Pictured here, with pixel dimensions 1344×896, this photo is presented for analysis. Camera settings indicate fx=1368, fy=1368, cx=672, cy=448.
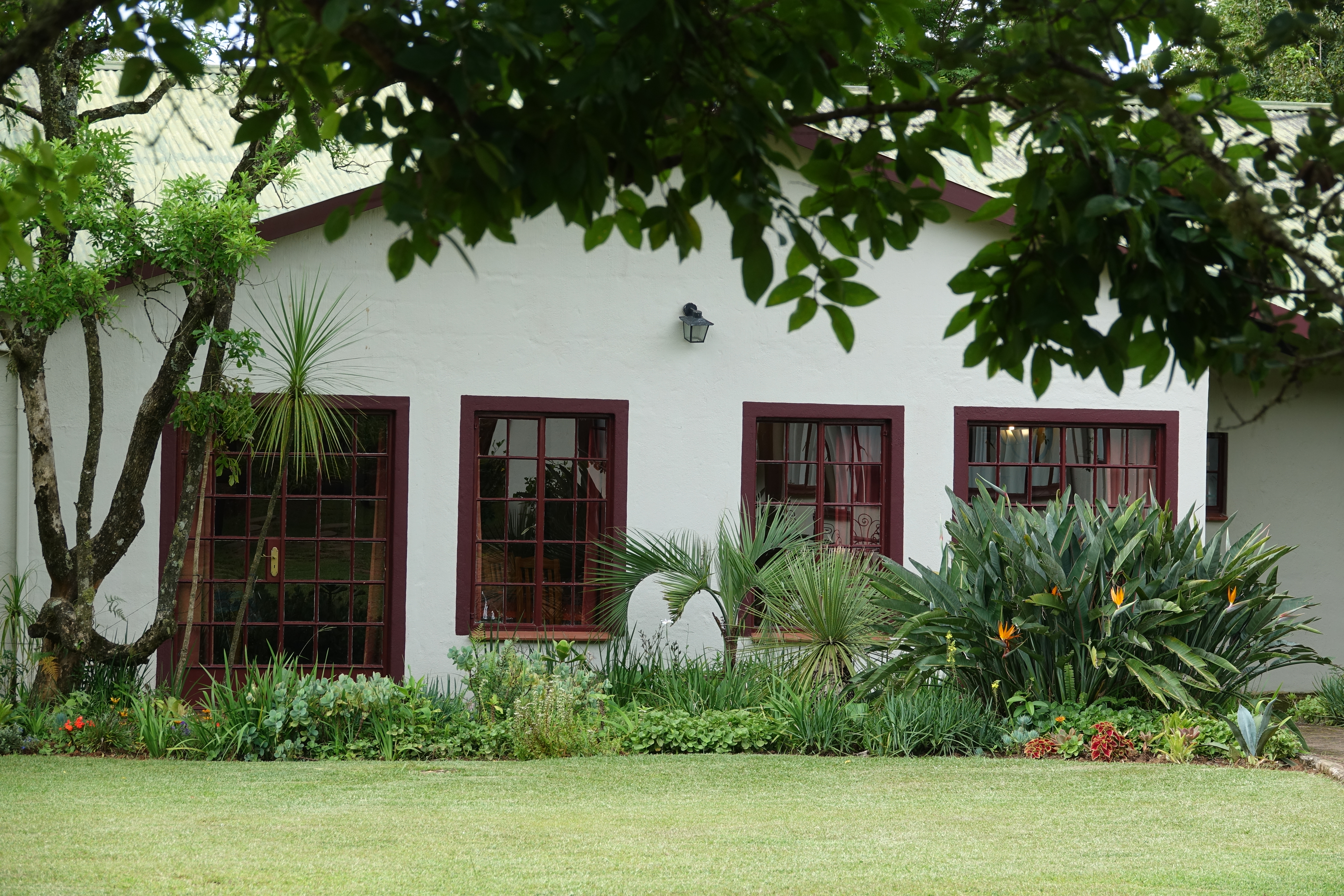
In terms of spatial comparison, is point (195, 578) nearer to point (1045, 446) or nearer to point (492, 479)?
point (492, 479)

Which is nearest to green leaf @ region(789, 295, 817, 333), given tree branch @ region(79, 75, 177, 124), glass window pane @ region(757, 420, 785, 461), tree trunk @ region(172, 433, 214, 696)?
tree branch @ region(79, 75, 177, 124)

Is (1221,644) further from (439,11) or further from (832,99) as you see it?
(439,11)

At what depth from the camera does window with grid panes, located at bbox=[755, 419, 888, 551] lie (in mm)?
10828

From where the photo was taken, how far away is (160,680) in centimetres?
994

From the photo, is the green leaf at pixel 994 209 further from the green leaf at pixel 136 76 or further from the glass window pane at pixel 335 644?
the glass window pane at pixel 335 644

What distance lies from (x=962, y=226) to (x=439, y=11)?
8788 millimetres

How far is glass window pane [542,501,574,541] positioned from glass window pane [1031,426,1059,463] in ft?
12.5

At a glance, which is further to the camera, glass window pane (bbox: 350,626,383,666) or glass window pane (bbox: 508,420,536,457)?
glass window pane (bbox: 508,420,536,457)

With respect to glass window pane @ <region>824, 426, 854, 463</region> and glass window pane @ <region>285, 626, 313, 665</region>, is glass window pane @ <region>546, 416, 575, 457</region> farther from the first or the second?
glass window pane @ <region>285, 626, 313, 665</region>

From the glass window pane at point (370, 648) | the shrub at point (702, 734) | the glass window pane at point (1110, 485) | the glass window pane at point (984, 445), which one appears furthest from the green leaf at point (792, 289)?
the glass window pane at point (1110, 485)

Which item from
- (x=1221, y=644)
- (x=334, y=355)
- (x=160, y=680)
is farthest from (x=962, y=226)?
(x=160, y=680)

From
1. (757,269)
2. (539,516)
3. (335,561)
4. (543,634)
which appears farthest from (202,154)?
(757,269)

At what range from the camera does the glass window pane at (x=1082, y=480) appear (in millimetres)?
11219

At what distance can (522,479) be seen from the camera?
10.6 m
